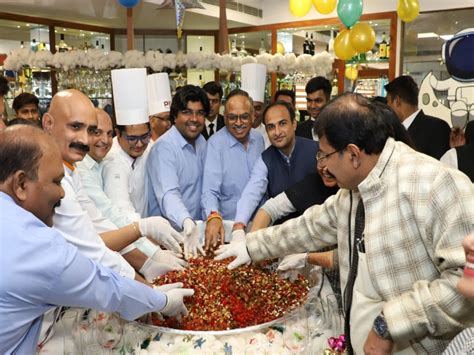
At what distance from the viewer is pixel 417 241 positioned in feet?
3.96

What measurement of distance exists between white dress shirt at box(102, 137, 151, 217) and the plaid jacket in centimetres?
129

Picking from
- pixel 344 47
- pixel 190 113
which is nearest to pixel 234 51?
pixel 344 47

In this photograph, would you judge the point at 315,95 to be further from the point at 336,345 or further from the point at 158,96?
the point at 336,345

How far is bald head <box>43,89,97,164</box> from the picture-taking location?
176cm

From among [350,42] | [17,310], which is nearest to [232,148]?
[17,310]

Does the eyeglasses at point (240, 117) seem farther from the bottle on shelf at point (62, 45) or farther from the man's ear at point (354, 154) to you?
the bottle on shelf at point (62, 45)

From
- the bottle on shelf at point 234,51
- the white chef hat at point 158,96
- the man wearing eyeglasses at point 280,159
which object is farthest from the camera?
the bottle on shelf at point 234,51

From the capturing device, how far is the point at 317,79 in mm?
3990

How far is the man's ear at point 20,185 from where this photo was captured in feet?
3.55

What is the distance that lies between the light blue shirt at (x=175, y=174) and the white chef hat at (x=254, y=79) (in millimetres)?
970

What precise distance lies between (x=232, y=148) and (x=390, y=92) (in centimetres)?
151

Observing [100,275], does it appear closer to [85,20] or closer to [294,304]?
[294,304]

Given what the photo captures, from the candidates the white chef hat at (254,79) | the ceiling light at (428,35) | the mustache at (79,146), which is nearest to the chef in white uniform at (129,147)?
the mustache at (79,146)

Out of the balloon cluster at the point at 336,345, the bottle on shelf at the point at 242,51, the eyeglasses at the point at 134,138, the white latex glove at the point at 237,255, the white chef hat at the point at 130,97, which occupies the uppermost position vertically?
the bottle on shelf at the point at 242,51
